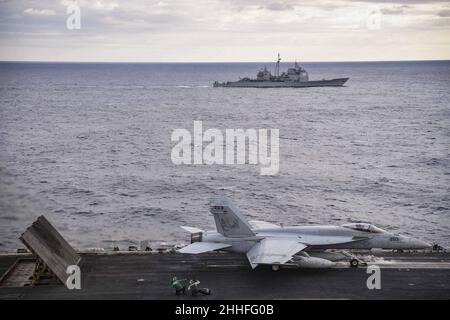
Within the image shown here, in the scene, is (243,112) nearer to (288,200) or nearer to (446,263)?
(288,200)

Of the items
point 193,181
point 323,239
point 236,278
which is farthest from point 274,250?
point 193,181

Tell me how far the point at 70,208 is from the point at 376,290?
53.8m

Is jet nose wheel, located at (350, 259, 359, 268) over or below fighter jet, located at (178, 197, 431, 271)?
below

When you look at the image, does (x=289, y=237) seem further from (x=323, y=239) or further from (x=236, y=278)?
(x=236, y=278)

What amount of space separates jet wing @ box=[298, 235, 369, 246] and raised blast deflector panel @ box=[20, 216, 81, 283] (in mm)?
19674

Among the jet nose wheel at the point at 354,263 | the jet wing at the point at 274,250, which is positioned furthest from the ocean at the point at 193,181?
the jet nose wheel at the point at 354,263

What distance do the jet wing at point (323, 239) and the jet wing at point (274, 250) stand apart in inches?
27.3

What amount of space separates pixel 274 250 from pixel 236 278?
4267 mm

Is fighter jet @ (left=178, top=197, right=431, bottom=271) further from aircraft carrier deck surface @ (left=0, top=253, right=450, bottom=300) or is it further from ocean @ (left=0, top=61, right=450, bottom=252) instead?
ocean @ (left=0, top=61, right=450, bottom=252)

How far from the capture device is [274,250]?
44.6 m

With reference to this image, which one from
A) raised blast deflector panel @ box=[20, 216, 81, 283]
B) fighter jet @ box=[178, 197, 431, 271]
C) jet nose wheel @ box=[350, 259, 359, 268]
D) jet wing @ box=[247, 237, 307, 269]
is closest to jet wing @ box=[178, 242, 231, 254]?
fighter jet @ box=[178, 197, 431, 271]

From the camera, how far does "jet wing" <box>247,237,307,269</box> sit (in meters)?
42.7

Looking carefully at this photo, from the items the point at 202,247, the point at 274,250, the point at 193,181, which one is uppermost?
the point at 274,250
